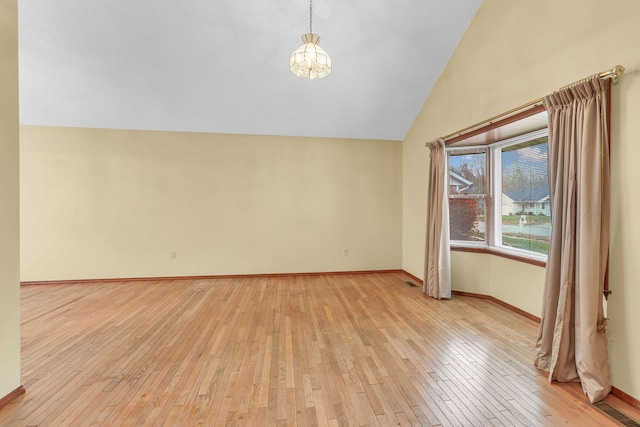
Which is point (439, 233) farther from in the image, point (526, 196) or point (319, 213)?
point (319, 213)

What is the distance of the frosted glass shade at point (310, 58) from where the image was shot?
247 cm

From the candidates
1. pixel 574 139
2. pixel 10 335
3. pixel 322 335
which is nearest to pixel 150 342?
pixel 10 335

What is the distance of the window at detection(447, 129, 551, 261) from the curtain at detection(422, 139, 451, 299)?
47 centimetres

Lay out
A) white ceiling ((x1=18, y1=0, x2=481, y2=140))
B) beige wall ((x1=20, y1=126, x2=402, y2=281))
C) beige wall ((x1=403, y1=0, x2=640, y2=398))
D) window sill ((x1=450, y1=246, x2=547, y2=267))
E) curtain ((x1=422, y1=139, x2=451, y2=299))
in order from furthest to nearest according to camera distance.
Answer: beige wall ((x1=20, y1=126, x2=402, y2=281)) < curtain ((x1=422, y1=139, x2=451, y2=299)) < white ceiling ((x1=18, y1=0, x2=481, y2=140)) < window sill ((x1=450, y1=246, x2=547, y2=267)) < beige wall ((x1=403, y1=0, x2=640, y2=398))

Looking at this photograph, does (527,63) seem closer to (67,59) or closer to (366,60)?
(366,60)

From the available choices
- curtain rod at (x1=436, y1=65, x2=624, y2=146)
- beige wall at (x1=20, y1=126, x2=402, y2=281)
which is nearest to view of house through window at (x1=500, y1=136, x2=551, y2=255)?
curtain rod at (x1=436, y1=65, x2=624, y2=146)

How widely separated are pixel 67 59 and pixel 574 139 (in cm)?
557

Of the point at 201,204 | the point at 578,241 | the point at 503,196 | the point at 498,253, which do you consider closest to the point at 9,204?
the point at 201,204

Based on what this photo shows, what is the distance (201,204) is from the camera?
480cm

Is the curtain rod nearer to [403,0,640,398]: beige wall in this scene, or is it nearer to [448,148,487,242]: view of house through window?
[403,0,640,398]: beige wall

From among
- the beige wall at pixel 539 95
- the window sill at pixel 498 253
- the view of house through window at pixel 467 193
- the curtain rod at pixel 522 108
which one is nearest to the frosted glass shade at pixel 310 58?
the curtain rod at pixel 522 108

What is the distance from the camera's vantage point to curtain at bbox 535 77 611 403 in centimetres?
181

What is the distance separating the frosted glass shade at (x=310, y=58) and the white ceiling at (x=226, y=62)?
893 millimetres

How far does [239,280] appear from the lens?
473 centimetres
